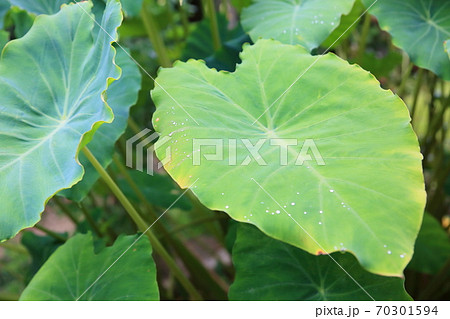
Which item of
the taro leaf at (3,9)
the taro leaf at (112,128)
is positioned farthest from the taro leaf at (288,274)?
the taro leaf at (3,9)

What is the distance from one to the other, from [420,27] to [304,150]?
0.59 meters

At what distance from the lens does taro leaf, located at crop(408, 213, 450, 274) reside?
1181mm

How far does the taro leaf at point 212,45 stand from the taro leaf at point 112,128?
10.4 inches

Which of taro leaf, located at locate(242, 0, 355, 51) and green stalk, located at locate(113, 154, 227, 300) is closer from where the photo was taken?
taro leaf, located at locate(242, 0, 355, 51)

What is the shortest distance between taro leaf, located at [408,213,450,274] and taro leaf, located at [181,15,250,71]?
2.19 feet

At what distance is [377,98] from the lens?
0.74m

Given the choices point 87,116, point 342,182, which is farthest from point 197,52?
point 342,182

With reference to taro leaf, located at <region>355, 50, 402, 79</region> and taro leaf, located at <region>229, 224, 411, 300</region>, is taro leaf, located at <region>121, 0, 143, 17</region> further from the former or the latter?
taro leaf, located at <region>355, 50, 402, 79</region>

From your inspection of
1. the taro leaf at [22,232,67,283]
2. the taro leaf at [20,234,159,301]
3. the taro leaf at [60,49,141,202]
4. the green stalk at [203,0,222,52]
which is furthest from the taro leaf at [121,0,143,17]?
the taro leaf at [22,232,67,283]

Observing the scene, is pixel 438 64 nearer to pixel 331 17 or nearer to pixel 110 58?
pixel 331 17

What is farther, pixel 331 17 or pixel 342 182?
pixel 331 17

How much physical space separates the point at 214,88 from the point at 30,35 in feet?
1.26

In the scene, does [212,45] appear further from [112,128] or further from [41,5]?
[112,128]

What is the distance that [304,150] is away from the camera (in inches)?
27.3
